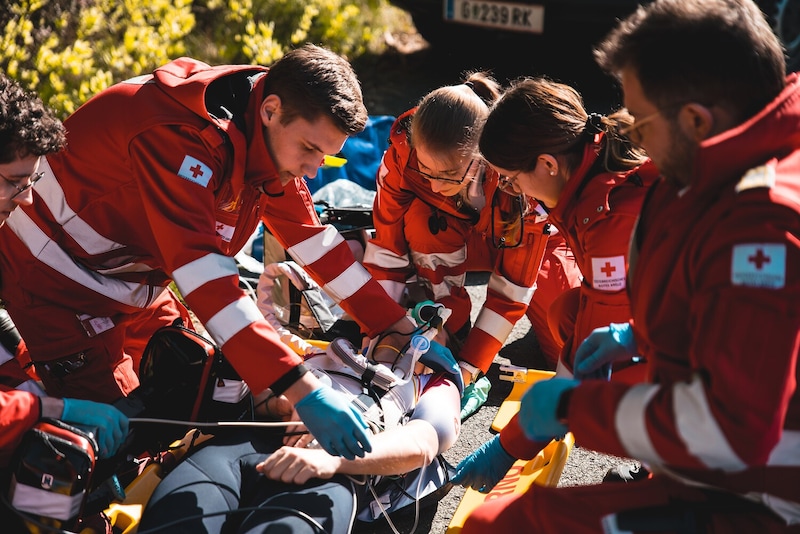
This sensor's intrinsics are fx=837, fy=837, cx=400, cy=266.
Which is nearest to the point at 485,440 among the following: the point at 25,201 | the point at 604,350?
the point at 604,350

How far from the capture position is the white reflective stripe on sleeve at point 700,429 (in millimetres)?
1594

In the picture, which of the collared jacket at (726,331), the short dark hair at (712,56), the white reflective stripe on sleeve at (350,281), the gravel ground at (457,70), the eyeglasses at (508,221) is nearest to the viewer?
the collared jacket at (726,331)

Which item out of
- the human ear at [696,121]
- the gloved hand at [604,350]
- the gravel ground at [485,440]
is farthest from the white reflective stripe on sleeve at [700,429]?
the gravel ground at [485,440]

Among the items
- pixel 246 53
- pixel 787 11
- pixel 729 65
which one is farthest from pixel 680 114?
pixel 787 11

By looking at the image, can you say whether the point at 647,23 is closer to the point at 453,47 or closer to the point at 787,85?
the point at 787,85

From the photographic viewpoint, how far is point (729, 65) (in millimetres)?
1682

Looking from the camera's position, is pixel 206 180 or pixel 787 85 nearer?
pixel 787 85

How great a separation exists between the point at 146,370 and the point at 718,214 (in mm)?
1781

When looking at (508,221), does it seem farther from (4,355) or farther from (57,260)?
(4,355)

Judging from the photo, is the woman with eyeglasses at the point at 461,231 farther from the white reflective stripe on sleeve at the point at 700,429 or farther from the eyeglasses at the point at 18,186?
the white reflective stripe on sleeve at the point at 700,429

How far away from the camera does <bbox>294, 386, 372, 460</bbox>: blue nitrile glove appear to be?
7.86 ft

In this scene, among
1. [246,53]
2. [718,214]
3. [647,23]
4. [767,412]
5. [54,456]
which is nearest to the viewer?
[767,412]

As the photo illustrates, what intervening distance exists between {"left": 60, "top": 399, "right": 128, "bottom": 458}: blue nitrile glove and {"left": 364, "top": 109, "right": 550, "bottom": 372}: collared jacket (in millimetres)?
1550

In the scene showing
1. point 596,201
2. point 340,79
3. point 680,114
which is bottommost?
point 596,201
